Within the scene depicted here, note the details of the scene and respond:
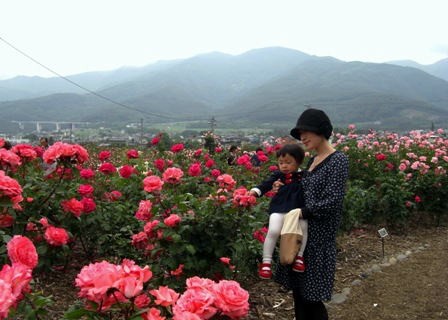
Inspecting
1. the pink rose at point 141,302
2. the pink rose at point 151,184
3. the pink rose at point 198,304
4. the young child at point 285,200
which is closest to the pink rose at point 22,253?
the pink rose at point 141,302

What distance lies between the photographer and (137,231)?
3.78 meters

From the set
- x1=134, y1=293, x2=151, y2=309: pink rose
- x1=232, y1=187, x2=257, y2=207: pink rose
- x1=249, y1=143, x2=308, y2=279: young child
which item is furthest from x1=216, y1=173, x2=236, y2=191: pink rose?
x1=134, y1=293, x2=151, y2=309: pink rose

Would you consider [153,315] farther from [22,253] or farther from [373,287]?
[373,287]

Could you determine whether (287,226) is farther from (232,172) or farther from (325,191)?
(232,172)

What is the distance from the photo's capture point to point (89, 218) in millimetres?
3449

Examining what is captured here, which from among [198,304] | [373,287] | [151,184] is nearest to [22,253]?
[198,304]

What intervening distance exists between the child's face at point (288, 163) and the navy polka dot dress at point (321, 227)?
0.13 meters

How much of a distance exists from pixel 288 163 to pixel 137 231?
1878 mm

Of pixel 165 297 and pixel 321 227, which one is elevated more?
pixel 165 297

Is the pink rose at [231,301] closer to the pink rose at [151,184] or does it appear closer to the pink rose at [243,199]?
the pink rose at [243,199]

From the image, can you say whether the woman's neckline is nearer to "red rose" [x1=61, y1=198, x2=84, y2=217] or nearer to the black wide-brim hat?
the black wide-brim hat

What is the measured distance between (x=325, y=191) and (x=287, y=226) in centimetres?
26

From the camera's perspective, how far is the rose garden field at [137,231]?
110 centimetres

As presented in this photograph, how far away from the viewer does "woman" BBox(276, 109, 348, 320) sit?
2176mm
